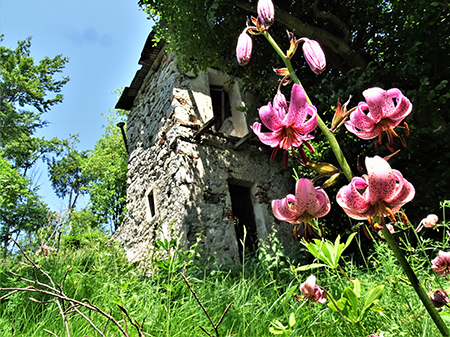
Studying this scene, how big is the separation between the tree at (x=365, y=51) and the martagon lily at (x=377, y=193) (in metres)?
2.70

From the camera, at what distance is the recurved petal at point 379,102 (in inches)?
26.8

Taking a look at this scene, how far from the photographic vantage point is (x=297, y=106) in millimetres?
703

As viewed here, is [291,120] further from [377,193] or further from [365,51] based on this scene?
[365,51]

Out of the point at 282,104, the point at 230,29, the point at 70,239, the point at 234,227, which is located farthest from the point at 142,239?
the point at 282,104

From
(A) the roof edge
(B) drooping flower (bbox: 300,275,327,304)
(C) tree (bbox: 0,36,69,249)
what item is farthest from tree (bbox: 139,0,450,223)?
(C) tree (bbox: 0,36,69,249)

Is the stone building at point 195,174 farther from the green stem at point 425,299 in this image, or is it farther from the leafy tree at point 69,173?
the leafy tree at point 69,173

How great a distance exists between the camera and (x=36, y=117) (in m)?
16.2

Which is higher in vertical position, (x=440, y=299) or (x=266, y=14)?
(x=266, y=14)

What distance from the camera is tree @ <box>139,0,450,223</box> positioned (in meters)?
3.29

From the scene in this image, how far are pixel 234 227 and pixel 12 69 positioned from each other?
16.8m

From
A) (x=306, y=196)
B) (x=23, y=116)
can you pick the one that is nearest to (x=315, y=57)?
(x=306, y=196)

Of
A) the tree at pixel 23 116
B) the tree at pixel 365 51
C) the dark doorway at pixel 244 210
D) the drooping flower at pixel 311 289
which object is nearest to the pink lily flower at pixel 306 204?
the drooping flower at pixel 311 289

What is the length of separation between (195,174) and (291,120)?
157 inches

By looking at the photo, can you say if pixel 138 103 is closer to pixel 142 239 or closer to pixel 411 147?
pixel 142 239
